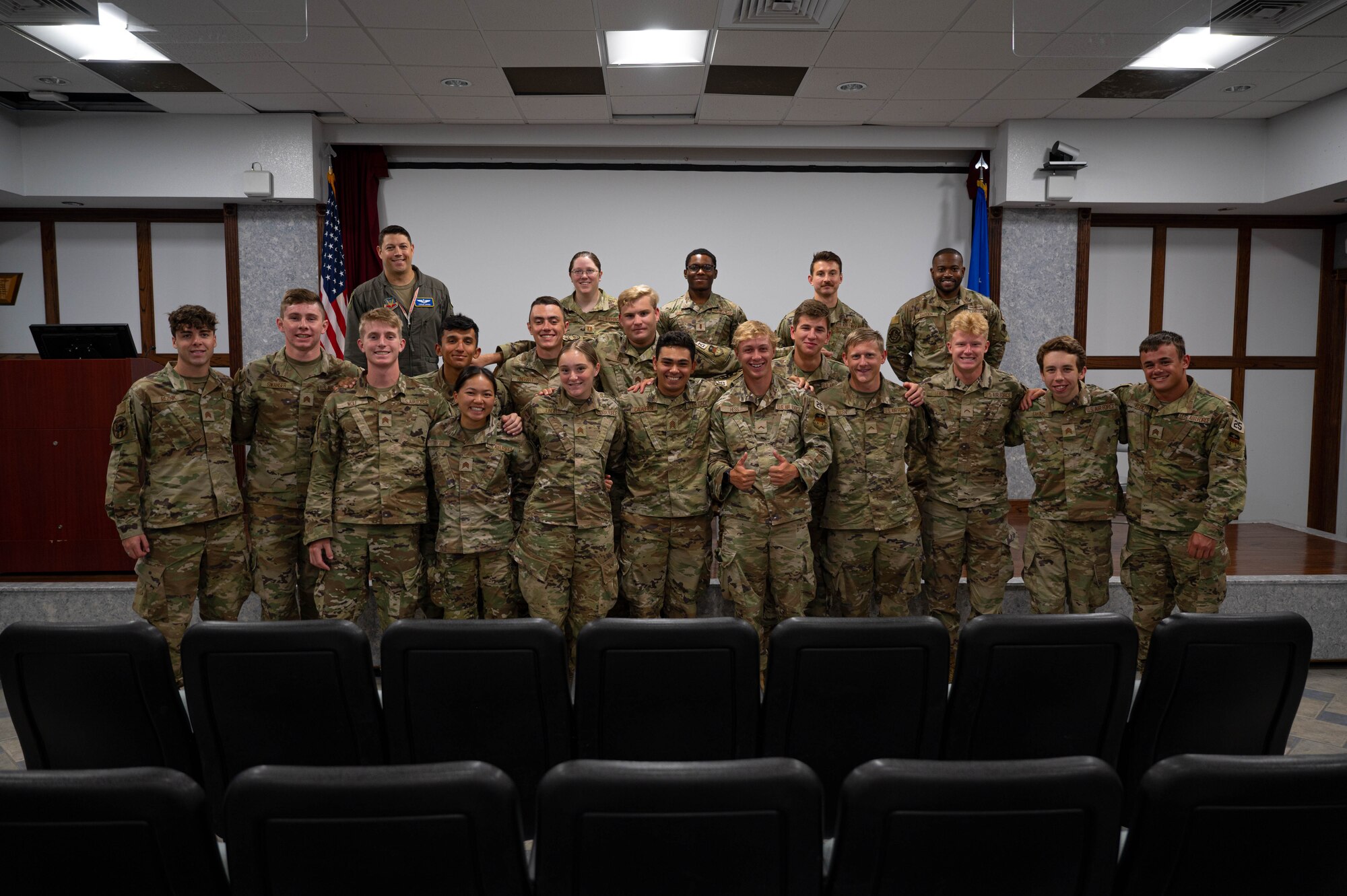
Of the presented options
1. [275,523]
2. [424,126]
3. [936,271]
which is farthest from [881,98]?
[275,523]

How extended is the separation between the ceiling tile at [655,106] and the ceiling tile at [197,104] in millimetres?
2804

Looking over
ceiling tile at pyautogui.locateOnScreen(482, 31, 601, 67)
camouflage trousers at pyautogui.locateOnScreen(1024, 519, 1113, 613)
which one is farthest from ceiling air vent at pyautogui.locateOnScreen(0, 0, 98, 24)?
camouflage trousers at pyautogui.locateOnScreen(1024, 519, 1113, 613)

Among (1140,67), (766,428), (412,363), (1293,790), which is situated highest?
(1140,67)

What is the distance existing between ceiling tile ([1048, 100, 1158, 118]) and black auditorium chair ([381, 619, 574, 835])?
6.18m

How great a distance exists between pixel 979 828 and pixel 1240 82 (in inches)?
254

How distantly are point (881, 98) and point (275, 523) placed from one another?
503 cm

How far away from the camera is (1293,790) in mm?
1206

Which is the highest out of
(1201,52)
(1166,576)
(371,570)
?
(1201,52)

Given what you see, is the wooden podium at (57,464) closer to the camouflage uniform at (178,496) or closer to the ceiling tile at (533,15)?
the camouflage uniform at (178,496)

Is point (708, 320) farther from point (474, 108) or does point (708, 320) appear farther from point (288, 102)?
point (288, 102)

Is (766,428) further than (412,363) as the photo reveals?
No

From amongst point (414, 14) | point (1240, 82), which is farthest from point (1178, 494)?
point (414, 14)

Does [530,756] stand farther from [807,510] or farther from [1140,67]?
[1140,67]

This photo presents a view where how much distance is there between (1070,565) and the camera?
12.6 feet
